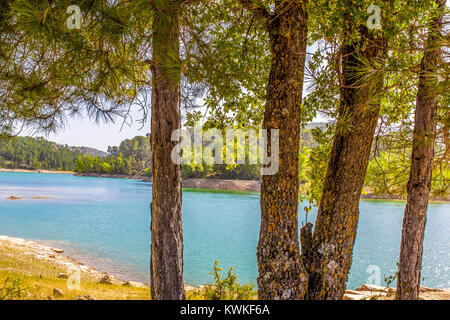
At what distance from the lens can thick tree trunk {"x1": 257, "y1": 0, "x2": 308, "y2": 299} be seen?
287 cm

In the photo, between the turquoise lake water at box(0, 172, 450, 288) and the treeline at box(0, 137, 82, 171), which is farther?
the treeline at box(0, 137, 82, 171)

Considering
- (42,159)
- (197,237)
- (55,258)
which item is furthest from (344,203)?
(42,159)

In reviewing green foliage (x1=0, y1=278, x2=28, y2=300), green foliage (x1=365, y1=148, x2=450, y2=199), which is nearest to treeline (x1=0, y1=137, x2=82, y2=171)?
green foliage (x1=0, y1=278, x2=28, y2=300)

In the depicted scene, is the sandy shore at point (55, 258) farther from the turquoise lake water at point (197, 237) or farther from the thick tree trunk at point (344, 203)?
the thick tree trunk at point (344, 203)

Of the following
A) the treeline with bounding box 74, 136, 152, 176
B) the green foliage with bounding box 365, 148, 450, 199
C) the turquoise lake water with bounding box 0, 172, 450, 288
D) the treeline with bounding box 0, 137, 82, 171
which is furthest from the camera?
the treeline with bounding box 0, 137, 82, 171

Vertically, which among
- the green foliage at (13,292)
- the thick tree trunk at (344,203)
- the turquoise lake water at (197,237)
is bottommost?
the turquoise lake water at (197,237)

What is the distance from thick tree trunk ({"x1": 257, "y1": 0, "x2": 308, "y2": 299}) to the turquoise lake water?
3396mm

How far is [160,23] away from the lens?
2.60 metres

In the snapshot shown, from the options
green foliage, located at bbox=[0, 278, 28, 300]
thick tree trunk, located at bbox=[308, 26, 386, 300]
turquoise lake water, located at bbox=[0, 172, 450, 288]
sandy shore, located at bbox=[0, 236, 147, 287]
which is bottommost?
turquoise lake water, located at bbox=[0, 172, 450, 288]

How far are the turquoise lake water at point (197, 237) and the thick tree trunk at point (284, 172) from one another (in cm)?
340

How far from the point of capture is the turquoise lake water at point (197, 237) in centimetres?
1002

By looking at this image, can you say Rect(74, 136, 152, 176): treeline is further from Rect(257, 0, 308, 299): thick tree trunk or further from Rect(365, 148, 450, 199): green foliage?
Rect(257, 0, 308, 299): thick tree trunk

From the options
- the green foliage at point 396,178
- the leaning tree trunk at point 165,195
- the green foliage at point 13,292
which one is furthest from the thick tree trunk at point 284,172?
the green foliage at point 396,178
